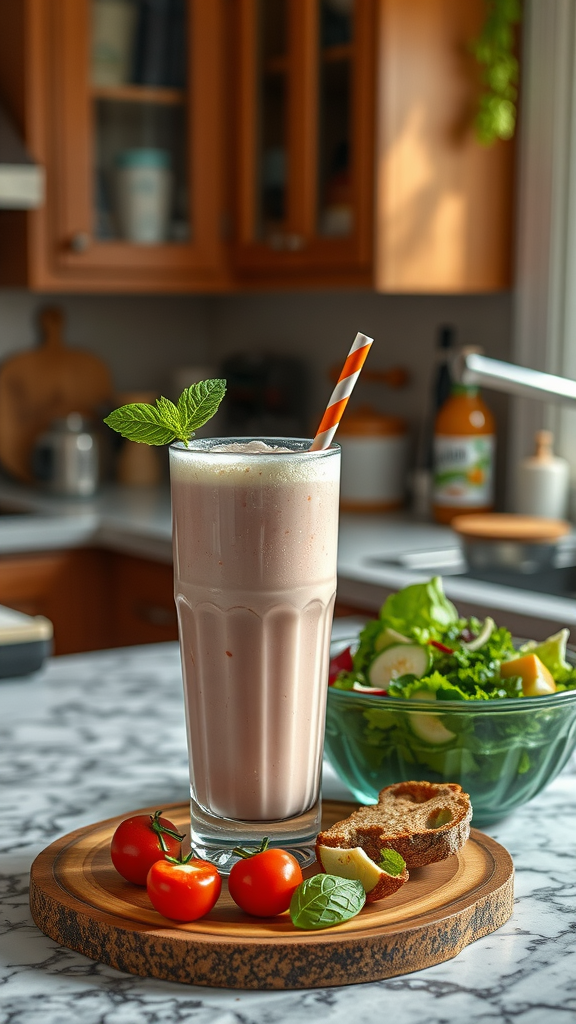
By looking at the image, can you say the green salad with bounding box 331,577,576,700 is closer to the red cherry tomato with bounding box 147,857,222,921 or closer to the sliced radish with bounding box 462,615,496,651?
the sliced radish with bounding box 462,615,496,651

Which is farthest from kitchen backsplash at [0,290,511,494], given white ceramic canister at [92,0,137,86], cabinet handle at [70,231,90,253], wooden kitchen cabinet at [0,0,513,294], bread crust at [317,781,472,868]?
bread crust at [317,781,472,868]

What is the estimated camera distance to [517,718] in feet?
2.96

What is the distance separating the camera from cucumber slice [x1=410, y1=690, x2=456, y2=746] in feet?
2.96

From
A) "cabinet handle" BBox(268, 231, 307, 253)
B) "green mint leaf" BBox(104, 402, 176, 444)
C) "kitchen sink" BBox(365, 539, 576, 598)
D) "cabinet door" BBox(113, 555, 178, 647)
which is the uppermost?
"cabinet handle" BBox(268, 231, 307, 253)

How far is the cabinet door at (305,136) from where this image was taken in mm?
2559

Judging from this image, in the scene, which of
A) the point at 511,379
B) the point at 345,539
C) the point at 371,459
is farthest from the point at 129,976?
the point at 371,459

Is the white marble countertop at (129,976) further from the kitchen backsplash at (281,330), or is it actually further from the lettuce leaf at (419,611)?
the kitchen backsplash at (281,330)

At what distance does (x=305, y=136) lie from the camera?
2.73 m

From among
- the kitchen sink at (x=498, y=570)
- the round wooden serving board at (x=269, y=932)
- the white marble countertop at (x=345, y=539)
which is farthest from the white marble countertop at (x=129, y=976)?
the kitchen sink at (x=498, y=570)

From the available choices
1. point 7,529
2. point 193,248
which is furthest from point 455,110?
point 7,529

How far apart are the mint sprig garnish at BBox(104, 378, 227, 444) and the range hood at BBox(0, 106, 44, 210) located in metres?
2.03

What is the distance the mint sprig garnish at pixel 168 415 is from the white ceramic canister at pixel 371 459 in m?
2.02

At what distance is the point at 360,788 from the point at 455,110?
6.39 feet

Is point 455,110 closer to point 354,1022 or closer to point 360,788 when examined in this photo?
point 360,788
